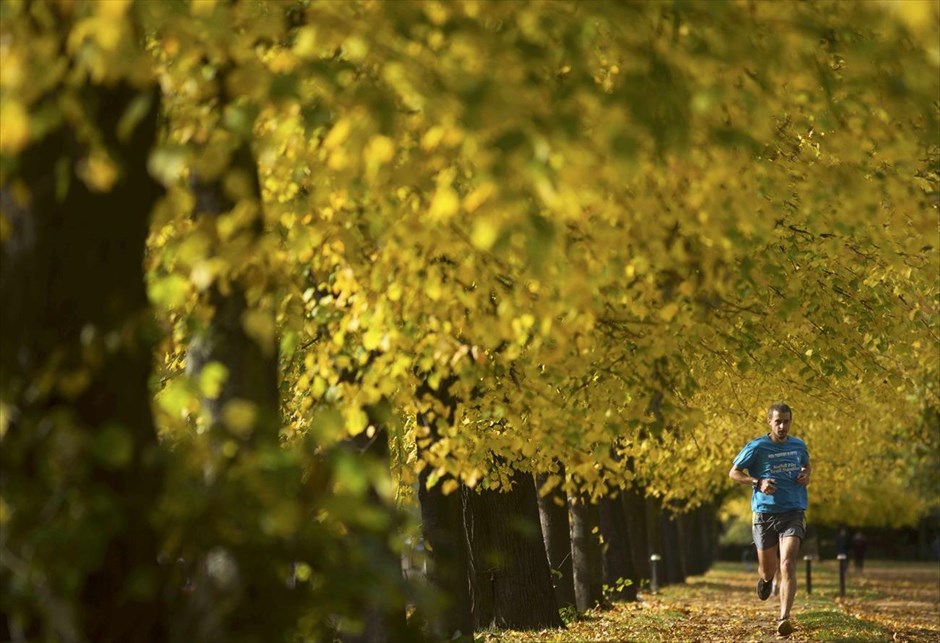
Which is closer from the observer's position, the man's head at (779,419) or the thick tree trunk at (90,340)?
the thick tree trunk at (90,340)

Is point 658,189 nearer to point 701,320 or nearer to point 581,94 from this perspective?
point 581,94

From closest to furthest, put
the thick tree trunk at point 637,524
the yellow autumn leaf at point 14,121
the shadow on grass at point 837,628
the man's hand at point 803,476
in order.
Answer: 1. the yellow autumn leaf at point 14,121
2. the shadow on grass at point 837,628
3. the man's hand at point 803,476
4. the thick tree trunk at point 637,524

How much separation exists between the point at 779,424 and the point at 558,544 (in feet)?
20.0

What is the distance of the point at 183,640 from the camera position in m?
4.88

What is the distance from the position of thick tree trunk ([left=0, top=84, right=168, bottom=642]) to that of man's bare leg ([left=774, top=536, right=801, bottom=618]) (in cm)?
789

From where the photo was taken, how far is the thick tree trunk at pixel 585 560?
19594 millimetres

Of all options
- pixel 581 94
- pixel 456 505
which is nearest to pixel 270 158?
pixel 581 94

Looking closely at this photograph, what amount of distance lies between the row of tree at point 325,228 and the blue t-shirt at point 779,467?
16.1ft

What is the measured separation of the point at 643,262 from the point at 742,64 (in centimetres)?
125

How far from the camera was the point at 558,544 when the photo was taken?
59.3 feet

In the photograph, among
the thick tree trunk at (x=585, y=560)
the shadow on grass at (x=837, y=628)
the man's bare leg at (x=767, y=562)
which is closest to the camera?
the shadow on grass at (x=837, y=628)

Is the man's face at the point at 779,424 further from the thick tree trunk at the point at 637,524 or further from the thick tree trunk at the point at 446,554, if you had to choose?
the thick tree trunk at the point at 637,524

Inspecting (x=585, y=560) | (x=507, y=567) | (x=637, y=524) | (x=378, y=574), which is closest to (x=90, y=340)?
(x=378, y=574)

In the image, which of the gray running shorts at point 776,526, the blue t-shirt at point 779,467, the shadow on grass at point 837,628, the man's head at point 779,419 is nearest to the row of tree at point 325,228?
the man's head at point 779,419
